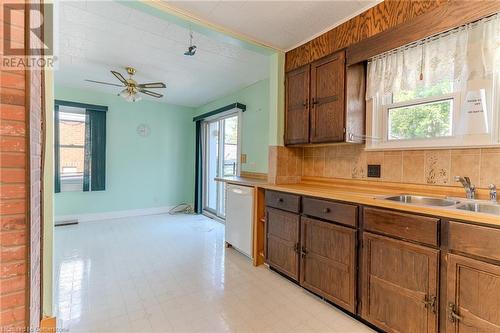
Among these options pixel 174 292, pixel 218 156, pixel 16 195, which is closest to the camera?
pixel 16 195

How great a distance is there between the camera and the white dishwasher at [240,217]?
291 centimetres

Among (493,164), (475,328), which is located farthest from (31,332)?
(493,164)

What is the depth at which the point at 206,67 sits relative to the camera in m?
3.41

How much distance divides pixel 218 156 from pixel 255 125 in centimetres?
148

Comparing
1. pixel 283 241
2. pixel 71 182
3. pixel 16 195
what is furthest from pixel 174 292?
pixel 71 182

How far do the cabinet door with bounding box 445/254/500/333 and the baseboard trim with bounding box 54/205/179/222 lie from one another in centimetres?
517

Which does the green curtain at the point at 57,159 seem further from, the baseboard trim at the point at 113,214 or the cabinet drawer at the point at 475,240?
the cabinet drawer at the point at 475,240

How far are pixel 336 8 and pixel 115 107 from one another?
175 inches

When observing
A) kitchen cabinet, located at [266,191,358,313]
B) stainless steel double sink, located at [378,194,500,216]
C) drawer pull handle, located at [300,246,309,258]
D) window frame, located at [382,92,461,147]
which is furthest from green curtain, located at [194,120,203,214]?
stainless steel double sink, located at [378,194,500,216]

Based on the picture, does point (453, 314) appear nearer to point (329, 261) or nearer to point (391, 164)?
point (329, 261)

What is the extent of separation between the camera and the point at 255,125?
13.0 ft

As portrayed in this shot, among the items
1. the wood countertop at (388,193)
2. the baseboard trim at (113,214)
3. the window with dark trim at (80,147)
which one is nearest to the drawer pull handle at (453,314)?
the wood countertop at (388,193)

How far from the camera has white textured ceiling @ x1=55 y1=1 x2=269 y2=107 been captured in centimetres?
226

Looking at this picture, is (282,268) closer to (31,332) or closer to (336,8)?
(31,332)
